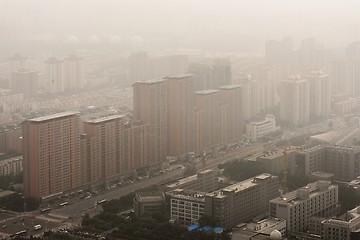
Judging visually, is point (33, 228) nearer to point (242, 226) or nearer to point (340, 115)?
point (242, 226)

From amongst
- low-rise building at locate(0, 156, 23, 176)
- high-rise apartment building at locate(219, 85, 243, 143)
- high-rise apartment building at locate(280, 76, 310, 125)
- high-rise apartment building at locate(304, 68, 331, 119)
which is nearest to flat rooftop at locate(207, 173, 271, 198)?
low-rise building at locate(0, 156, 23, 176)

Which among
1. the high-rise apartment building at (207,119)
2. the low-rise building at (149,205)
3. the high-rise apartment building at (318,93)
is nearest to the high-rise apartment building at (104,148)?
the low-rise building at (149,205)

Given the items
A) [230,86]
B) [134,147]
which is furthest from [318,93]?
[134,147]

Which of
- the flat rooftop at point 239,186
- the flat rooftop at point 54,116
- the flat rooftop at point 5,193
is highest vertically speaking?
the flat rooftop at point 54,116

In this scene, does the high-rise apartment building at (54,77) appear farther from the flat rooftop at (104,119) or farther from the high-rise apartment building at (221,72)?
the high-rise apartment building at (221,72)

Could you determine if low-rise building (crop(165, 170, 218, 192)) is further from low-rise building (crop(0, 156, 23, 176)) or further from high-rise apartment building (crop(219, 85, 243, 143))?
high-rise apartment building (crop(219, 85, 243, 143))
